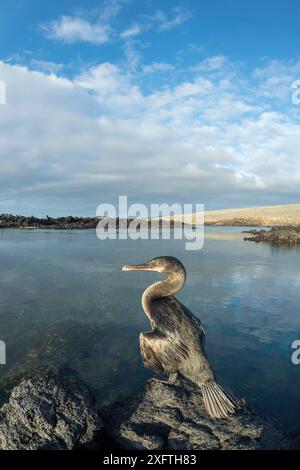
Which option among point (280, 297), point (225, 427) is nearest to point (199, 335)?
point (225, 427)

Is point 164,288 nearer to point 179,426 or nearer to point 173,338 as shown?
point 173,338

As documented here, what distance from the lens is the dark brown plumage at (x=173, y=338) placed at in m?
4.48

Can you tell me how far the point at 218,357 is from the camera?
658cm

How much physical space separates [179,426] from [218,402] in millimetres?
541

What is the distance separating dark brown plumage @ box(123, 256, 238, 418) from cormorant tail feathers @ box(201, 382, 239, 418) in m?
0.01

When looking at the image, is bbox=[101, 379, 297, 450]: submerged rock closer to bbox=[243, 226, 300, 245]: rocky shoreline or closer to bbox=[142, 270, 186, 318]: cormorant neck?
bbox=[142, 270, 186, 318]: cormorant neck

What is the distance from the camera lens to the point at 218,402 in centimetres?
408

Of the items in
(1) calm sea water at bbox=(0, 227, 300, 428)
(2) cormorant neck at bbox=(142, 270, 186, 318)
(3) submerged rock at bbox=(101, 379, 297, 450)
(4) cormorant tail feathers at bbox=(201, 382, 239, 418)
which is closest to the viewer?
(3) submerged rock at bbox=(101, 379, 297, 450)

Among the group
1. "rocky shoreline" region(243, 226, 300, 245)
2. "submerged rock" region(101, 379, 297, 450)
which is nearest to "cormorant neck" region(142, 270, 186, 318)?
"submerged rock" region(101, 379, 297, 450)

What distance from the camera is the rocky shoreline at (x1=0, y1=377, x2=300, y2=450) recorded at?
369 cm

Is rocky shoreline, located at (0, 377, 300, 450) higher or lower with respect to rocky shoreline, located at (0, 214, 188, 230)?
lower

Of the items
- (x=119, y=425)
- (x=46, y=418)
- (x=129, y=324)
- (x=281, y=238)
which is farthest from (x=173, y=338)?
(x=281, y=238)

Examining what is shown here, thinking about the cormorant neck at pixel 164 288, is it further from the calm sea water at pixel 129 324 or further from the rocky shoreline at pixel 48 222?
the rocky shoreline at pixel 48 222
